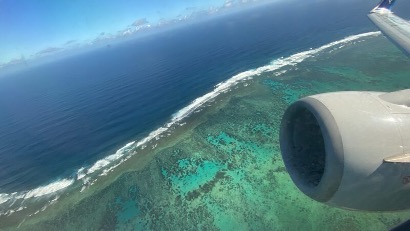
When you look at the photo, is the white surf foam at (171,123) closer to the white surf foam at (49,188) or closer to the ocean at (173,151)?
the white surf foam at (49,188)

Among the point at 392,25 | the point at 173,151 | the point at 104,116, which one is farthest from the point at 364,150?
the point at 104,116

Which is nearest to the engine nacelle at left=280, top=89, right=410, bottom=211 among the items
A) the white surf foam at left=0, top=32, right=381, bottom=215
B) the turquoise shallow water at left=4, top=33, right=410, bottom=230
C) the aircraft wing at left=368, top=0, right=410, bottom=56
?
the aircraft wing at left=368, top=0, right=410, bottom=56

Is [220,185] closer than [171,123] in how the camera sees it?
Yes

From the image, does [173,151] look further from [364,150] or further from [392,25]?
[364,150]

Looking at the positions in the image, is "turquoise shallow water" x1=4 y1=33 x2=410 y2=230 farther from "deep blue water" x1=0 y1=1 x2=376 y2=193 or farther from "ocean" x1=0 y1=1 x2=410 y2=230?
"deep blue water" x1=0 y1=1 x2=376 y2=193

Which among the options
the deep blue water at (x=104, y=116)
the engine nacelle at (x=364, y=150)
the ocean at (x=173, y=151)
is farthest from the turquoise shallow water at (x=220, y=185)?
the engine nacelle at (x=364, y=150)
